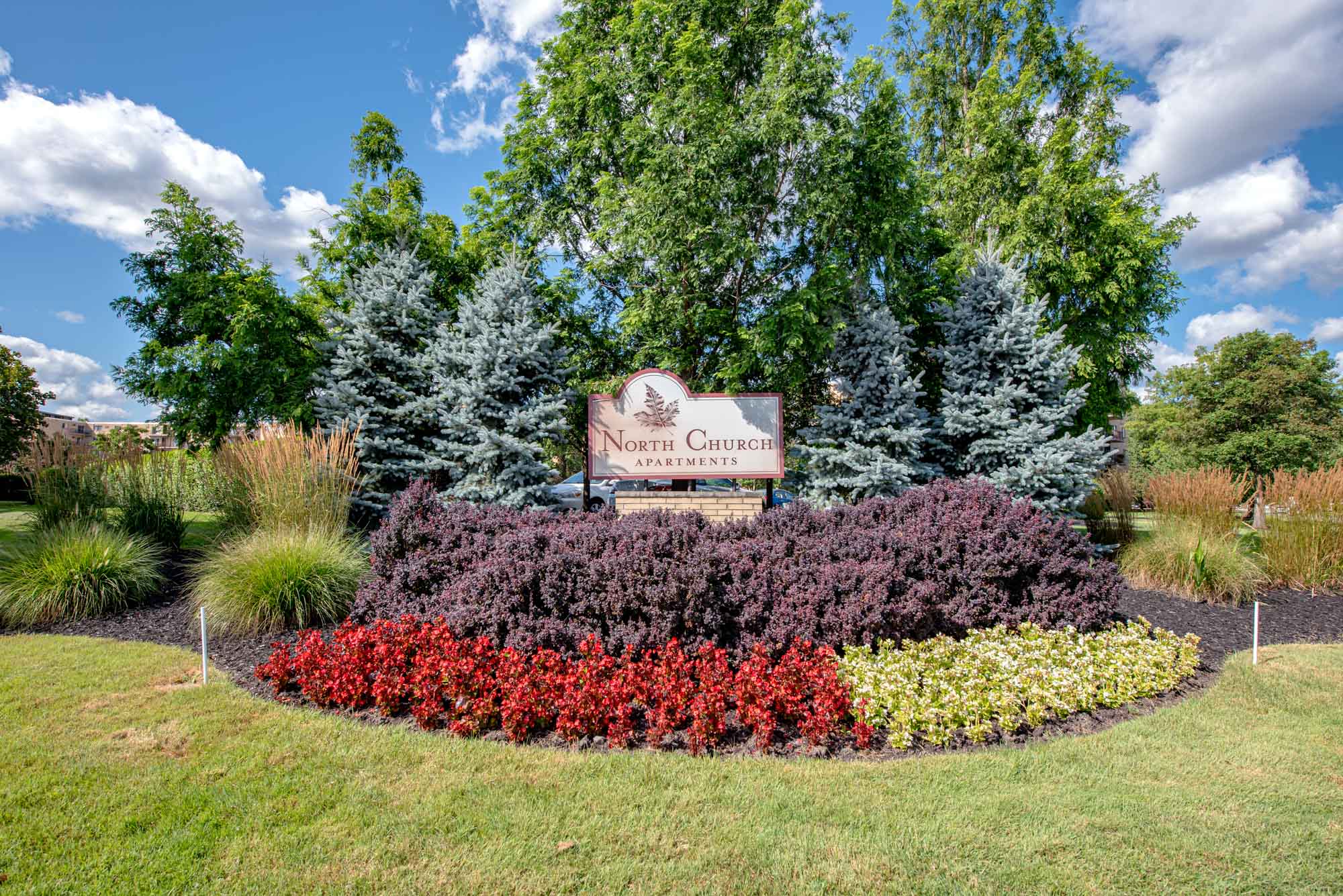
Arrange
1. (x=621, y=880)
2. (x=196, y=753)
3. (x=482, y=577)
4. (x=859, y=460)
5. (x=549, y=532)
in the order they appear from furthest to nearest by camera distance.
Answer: (x=859, y=460), (x=549, y=532), (x=482, y=577), (x=196, y=753), (x=621, y=880)

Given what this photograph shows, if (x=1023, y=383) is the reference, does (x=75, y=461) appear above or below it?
below

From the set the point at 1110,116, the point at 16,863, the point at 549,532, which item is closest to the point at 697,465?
the point at 549,532

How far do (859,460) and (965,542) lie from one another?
3.02 m

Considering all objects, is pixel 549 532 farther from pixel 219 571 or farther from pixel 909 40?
pixel 909 40

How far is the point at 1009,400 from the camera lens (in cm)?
871

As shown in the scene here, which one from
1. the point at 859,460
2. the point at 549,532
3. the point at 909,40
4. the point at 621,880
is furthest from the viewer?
the point at 909,40

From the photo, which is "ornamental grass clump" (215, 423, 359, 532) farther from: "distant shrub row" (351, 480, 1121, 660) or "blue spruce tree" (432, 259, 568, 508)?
"blue spruce tree" (432, 259, 568, 508)

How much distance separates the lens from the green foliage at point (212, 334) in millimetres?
9898

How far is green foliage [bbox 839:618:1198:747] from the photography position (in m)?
3.76

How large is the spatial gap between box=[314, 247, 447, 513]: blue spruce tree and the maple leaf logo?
3.03m

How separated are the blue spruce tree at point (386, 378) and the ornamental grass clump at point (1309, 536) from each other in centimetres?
1129

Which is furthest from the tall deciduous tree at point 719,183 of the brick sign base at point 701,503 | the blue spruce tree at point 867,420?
the brick sign base at point 701,503

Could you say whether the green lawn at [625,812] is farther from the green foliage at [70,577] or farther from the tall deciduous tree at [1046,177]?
the tall deciduous tree at [1046,177]

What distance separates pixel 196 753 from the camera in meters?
3.41
